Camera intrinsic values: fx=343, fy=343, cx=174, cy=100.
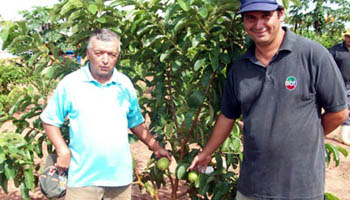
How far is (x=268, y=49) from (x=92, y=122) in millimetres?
862

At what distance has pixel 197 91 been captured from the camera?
1.78 meters

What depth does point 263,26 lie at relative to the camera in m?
1.41

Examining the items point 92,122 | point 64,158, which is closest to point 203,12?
point 92,122

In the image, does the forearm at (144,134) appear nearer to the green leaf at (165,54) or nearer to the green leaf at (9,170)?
the green leaf at (165,54)

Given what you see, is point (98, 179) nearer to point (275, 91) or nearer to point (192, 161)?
point (192, 161)

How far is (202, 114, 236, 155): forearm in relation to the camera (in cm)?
170

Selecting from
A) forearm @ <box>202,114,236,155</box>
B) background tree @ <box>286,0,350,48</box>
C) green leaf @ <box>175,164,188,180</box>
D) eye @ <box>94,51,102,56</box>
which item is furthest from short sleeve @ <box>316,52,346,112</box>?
background tree @ <box>286,0,350,48</box>

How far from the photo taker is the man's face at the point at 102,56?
1.61 metres

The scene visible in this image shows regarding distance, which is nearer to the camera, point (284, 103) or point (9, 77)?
point (284, 103)

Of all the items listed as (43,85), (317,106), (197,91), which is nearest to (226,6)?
(197,91)

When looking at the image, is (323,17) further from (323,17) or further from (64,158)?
(64,158)

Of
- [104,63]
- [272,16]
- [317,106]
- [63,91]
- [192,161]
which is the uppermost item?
[272,16]

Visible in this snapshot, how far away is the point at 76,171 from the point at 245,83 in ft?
2.95

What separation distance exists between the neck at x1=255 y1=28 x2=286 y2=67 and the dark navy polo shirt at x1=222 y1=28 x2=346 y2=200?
0.03m
